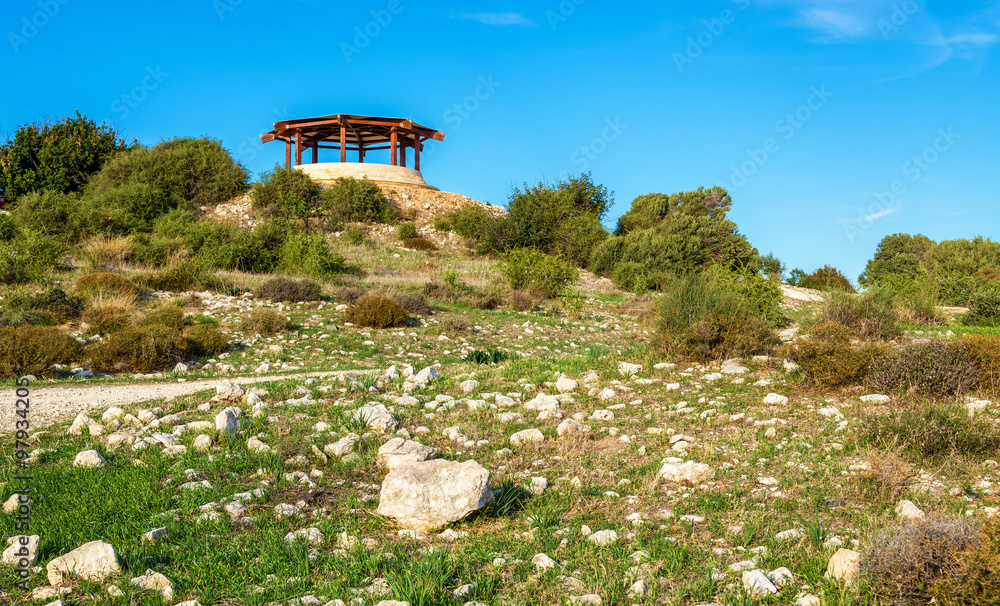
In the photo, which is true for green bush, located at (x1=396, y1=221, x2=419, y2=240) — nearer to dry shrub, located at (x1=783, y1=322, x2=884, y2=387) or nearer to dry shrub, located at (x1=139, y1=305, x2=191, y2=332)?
dry shrub, located at (x1=139, y1=305, x2=191, y2=332)

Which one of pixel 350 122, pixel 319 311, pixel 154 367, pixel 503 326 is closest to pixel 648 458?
pixel 154 367

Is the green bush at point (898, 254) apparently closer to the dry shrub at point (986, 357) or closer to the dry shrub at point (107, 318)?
the dry shrub at point (986, 357)

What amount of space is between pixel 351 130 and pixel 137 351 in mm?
33602

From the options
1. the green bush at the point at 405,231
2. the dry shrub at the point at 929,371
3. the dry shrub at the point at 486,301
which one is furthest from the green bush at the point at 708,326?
the green bush at the point at 405,231

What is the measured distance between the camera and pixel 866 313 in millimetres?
11695

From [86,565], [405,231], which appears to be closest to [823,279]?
[405,231]

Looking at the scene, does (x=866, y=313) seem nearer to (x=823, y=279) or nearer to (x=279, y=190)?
(x=823, y=279)

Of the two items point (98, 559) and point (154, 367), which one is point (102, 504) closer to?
point (98, 559)

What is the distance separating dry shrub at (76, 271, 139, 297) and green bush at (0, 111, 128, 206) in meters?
27.1

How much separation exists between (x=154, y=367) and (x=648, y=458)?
8669 mm

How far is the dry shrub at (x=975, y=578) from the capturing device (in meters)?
2.59

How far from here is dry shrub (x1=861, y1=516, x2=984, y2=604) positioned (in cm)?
278

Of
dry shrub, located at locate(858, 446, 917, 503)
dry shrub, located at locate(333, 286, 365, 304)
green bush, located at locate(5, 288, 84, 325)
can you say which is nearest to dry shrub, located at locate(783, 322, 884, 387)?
dry shrub, located at locate(858, 446, 917, 503)

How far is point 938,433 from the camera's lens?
4.77 m
